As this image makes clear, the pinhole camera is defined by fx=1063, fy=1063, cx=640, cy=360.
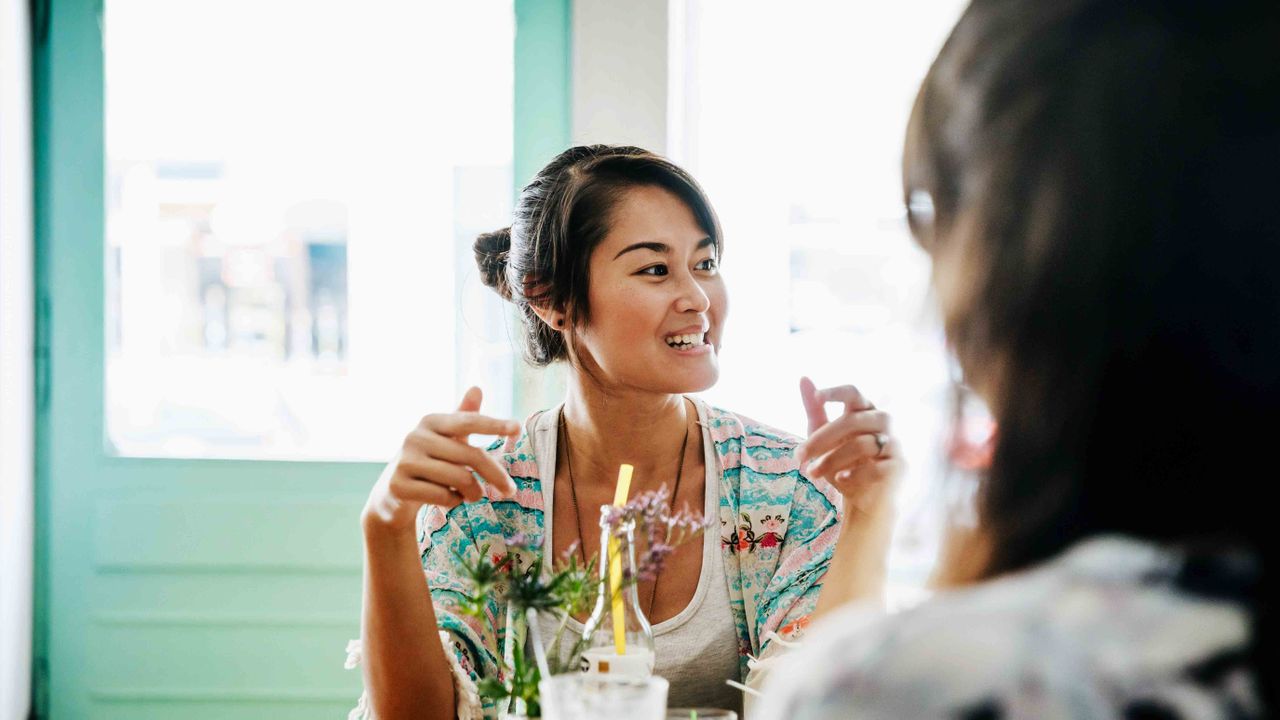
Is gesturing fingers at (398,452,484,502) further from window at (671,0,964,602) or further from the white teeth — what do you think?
window at (671,0,964,602)

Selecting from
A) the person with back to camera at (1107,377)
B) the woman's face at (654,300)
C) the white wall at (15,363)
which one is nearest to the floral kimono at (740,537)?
the woman's face at (654,300)

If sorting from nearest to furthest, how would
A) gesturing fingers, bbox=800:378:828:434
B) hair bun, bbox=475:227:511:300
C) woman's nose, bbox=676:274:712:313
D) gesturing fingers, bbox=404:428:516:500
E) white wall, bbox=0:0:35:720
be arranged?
gesturing fingers, bbox=404:428:516:500
gesturing fingers, bbox=800:378:828:434
woman's nose, bbox=676:274:712:313
hair bun, bbox=475:227:511:300
white wall, bbox=0:0:35:720

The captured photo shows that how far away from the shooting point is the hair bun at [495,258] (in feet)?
6.01

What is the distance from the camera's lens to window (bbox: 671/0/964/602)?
8.64 feet

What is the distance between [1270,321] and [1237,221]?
5 centimetres

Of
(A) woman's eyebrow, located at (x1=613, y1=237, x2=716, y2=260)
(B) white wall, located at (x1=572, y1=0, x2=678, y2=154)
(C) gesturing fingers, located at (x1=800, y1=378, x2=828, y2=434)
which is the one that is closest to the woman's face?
(A) woman's eyebrow, located at (x1=613, y1=237, x2=716, y2=260)

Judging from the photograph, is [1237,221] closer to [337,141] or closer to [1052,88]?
[1052,88]

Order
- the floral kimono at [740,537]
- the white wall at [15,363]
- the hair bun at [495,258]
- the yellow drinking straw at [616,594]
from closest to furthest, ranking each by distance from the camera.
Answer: the yellow drinking straw at [616,594], the floral kimono at [740,537], the hair bun at [495,258], the white wall at [15,363]

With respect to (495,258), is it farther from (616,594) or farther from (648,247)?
(616,594)

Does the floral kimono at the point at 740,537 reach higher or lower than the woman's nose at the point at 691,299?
lower

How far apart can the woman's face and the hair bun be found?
231 mm

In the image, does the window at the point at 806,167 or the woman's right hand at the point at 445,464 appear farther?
the window at the point at 806,167

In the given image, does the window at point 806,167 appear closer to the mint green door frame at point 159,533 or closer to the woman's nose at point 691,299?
the mint green door frame at point 159,533

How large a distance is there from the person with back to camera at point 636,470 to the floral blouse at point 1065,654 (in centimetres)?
68
